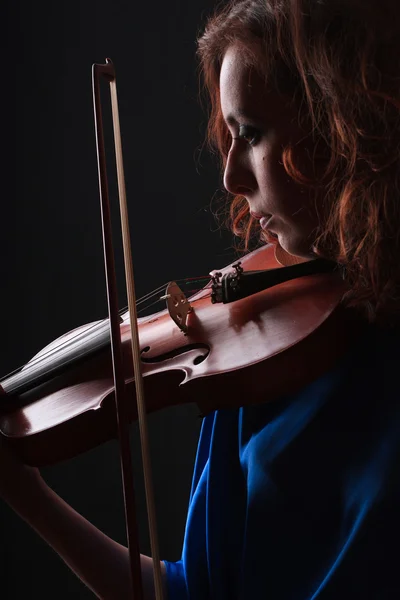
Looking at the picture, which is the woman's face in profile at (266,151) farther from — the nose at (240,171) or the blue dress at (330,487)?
the blue dress at (330,487)

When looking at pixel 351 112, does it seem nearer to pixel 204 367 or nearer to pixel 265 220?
pixel 265 220

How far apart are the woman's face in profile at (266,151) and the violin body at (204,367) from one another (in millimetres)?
67

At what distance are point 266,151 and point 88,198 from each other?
0.97 metres

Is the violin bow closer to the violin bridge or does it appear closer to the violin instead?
the violin

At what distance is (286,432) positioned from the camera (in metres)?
0.63

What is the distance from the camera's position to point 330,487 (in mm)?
606

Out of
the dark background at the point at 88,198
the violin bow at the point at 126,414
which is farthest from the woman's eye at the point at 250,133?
the dark background at the point at 88,198

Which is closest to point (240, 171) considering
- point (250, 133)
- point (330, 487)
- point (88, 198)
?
point (250, 133)

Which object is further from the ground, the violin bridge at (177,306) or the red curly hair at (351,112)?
the red curly hair at (351,112)

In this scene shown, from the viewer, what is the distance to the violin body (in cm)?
59

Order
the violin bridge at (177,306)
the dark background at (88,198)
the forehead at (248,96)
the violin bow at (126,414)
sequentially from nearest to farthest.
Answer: the violin bow at (126,414), the forehead at (248,96), the violin bridge at (177,306), the dark background at (88,198)

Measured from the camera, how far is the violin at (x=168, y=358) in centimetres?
58

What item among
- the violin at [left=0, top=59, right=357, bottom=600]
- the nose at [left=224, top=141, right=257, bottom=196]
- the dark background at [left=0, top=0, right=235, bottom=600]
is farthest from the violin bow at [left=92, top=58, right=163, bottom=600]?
the dark background at [left=0, top=0, right=235, bottom=600]

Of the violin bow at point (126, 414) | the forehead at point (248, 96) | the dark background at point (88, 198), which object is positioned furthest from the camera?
the dark background at point (88, 198)
